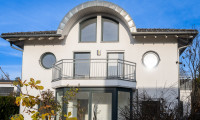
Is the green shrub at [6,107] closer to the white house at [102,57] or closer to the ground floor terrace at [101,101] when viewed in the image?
the white house at [102,57]

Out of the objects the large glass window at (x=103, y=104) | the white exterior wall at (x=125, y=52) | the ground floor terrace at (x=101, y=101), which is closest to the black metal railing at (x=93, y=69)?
the white exterior wall at (x=125, y=52)

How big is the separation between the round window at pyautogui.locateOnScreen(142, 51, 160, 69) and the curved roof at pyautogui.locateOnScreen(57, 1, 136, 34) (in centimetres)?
165

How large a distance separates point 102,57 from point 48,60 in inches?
128

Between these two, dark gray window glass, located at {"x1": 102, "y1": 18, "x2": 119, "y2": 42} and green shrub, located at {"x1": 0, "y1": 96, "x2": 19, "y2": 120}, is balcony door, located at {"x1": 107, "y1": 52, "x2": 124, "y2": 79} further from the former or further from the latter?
green shrub, located at {"x1": 0, "y1": 96, "x2": 19, "y2": 120}

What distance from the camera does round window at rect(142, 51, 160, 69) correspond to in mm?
14406

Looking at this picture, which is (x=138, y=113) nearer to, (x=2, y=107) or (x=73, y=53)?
(x=73, y=53)

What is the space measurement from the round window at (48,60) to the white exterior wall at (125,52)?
23 cm

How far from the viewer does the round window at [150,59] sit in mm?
14406

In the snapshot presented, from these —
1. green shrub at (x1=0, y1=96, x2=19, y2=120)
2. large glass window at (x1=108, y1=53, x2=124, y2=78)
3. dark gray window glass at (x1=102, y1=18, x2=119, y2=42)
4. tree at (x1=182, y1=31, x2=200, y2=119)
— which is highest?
dark gray window glass at (x1=102, y1=18, x2=119, y2=42)

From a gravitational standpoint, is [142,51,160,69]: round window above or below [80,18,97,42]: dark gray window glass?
below

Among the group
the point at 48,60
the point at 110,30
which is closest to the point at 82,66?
the point at 48,60

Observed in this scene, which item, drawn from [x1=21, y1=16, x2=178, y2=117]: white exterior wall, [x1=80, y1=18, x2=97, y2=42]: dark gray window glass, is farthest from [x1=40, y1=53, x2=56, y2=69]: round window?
[x1=80, y1=18, x2=97, y2=42]: dark gray window glass

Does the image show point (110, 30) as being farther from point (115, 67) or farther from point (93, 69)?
point (93, 69)

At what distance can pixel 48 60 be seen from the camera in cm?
1545
